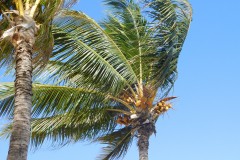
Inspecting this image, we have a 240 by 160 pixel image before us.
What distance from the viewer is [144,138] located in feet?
48.3

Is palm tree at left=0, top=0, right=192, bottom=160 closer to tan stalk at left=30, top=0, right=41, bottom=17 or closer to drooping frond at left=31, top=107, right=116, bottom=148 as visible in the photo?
drooping frond at left=31, top=107, right=116, bottom=148

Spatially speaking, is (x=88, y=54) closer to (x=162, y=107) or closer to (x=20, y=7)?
(x=162, y=107)

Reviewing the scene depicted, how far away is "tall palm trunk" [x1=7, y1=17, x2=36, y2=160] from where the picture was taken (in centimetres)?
722

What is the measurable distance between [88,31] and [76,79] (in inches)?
56.5

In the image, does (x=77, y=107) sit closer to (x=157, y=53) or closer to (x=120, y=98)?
(x=120, y=98)

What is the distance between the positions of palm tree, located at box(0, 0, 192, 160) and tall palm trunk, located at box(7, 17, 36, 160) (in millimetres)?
4522

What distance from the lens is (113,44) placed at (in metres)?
15.1

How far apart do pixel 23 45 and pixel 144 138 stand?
7090 millimetres

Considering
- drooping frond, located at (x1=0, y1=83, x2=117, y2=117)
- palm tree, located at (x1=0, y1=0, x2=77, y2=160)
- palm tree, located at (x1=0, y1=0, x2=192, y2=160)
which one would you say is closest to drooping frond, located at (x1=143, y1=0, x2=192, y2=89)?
palm tree, located at (x1=0, y1=0, x2=192, y2=160)

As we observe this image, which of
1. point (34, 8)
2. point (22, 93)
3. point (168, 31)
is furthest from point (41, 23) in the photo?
point (168, 31)

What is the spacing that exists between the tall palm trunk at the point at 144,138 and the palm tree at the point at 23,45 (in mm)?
5359

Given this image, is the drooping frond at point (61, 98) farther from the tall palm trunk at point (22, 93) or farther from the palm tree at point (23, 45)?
the tall palm trunk at point (22, 93)

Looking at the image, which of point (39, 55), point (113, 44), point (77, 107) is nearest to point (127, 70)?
point (113, 44)

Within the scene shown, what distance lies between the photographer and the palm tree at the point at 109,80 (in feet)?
43.5
